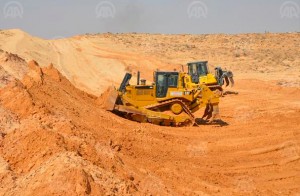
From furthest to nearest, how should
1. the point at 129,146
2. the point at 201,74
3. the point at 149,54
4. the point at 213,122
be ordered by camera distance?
the point at 149,54
the point at 201,74
the point at 213,122
the point at 129,146

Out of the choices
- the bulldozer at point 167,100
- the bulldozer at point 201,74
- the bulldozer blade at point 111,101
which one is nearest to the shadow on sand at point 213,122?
the bulldozer at point 167,100

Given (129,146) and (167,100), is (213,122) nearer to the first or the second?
(167,100)

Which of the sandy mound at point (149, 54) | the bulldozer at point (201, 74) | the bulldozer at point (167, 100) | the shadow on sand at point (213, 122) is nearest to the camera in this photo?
the bulldozer at point (167, 100)

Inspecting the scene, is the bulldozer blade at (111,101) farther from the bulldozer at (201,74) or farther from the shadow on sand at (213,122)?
the bulldozer at (201,74)

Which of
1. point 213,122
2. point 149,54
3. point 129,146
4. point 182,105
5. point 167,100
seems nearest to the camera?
point 129,146

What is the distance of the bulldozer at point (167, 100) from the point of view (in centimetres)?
→ 1688

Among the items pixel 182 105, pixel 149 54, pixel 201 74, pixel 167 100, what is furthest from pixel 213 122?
pixel 149 54

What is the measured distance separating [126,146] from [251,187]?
3.69 meters

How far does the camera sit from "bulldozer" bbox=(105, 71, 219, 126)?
55.4 ft

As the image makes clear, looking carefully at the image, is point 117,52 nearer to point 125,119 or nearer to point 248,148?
point 125,119

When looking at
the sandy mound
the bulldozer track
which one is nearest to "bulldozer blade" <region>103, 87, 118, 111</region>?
the bulldozer track

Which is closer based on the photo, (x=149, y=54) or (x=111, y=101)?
(x=111, y=101)

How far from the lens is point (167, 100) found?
1723cm

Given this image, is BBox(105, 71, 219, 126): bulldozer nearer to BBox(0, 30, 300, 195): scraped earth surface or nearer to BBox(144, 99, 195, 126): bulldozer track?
BBox(144, 99, 195, 126): bulldozer track
